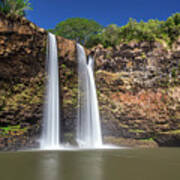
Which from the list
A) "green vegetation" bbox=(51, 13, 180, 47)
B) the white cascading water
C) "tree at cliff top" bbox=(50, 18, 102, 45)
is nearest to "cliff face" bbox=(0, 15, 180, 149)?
the white cascading water

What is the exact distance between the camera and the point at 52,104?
16.7 m

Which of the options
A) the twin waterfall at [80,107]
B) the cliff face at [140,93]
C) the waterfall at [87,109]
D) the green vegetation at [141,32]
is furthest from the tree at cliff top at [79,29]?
the waterfall at [87,109]

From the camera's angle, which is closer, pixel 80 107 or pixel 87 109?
pixel 80 107

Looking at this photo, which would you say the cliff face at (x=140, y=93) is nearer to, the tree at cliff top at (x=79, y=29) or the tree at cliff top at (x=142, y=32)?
the tree at cliff top at (x=142, y=32)

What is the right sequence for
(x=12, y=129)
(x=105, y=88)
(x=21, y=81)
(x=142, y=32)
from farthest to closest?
(x=142, y=32) < (x=105, y=88) < (x=21, y=81) < (x=12, y=129)

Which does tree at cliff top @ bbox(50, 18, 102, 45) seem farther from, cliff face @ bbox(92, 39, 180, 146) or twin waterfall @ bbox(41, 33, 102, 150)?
twin waterfall @ bbox(41, 33, 102, 150)

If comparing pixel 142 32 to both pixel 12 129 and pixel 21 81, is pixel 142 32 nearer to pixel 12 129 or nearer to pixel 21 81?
pixel 21 81

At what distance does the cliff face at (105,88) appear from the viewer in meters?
15.0

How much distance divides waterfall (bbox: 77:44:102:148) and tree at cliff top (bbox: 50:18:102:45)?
11883 mm

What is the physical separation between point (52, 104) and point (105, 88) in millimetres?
6367

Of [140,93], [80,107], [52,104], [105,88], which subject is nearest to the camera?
[52,104]

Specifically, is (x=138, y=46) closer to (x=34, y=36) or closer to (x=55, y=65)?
(x=55, y=65)

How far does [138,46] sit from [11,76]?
13.6 metres

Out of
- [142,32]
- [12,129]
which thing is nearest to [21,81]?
[12,129]
